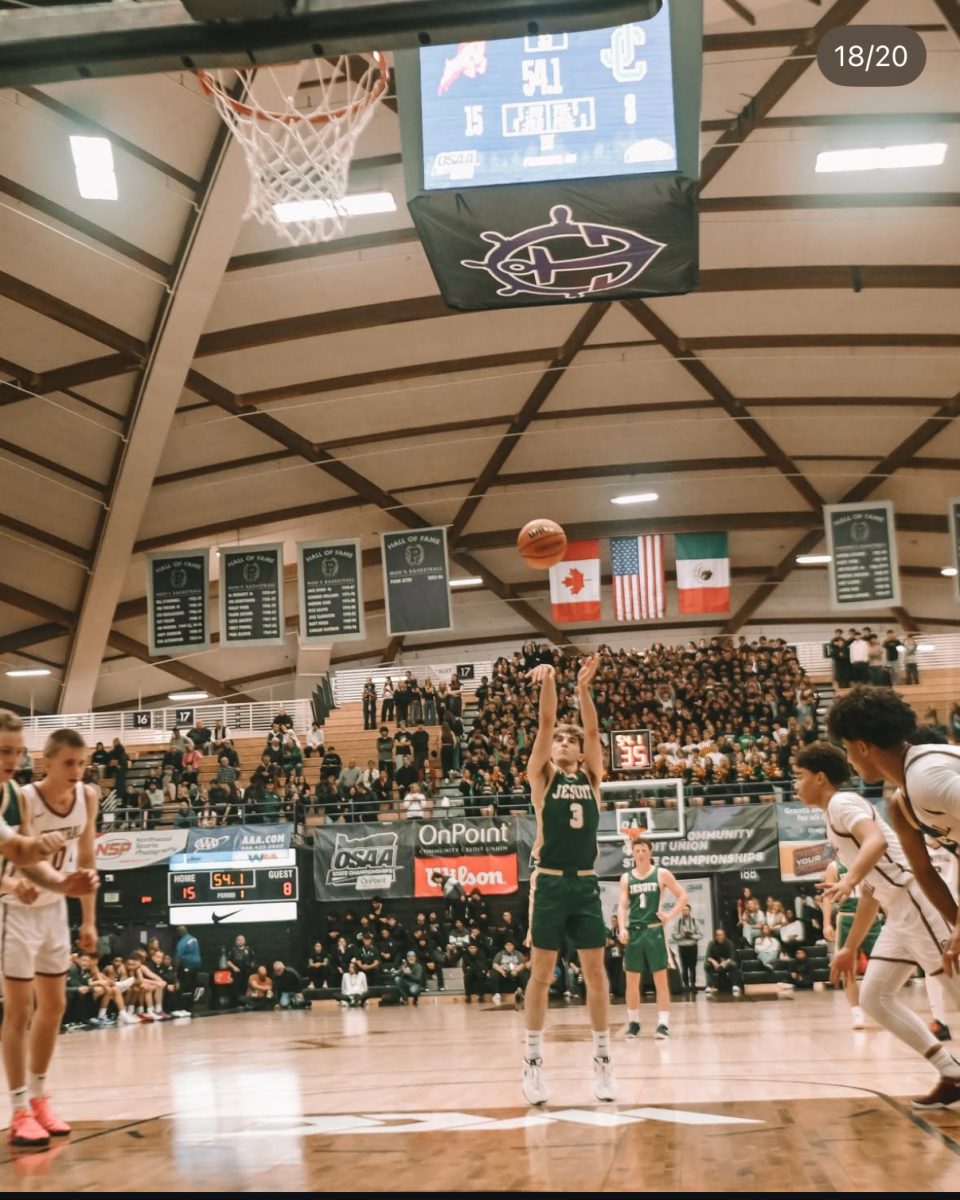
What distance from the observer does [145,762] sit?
30.4m

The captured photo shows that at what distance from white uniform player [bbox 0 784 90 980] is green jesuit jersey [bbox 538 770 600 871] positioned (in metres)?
2.45

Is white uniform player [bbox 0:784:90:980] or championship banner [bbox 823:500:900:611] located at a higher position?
championship banner [bbox 823:500:900:611]

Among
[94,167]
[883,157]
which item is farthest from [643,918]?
[94,167]

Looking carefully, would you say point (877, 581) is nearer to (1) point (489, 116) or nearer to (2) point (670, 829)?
(2) point (670, 829)

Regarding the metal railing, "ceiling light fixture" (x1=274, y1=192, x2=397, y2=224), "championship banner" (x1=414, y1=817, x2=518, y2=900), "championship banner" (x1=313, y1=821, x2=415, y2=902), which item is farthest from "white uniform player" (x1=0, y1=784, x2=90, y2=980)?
the metal railing

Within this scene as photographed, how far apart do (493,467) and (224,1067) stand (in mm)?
20120

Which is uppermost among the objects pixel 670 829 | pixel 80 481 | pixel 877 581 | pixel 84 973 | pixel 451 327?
pixel 451 327

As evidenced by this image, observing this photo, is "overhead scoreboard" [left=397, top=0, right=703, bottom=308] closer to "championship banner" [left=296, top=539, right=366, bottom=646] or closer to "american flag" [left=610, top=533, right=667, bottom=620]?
"championship banner" [left=296, top=539, right=366, bottom=646]

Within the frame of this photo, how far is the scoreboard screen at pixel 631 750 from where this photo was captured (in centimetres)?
2355

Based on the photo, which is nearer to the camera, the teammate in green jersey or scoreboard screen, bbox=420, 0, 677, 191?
scoreboard screen, bbox=420, 0, 677, 191

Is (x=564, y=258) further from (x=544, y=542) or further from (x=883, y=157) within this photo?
(x=883, y=157)

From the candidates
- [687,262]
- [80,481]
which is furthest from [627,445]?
[687,262]

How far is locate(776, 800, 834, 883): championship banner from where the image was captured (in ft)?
68.6

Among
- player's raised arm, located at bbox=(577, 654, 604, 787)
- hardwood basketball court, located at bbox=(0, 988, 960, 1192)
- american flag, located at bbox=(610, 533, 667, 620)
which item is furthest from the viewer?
american flag, located at bbox=(610, 533, 667, 620)
